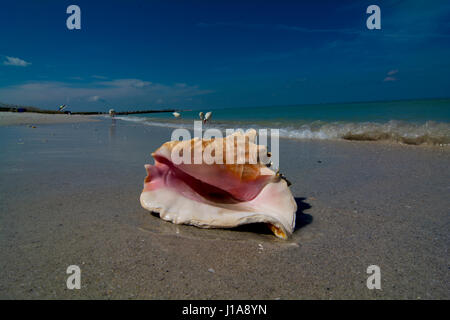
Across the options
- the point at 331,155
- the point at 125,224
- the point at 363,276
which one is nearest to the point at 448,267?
the point at 363,276

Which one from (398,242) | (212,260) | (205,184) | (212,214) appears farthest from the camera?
(205,184)

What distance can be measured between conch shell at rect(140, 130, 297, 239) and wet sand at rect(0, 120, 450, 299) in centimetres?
11

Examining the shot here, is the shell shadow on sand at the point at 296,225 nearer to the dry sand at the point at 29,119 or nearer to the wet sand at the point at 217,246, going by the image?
the wet sand at the point at 217,246

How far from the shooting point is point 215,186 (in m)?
2.10

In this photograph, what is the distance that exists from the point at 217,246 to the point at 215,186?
0.54m

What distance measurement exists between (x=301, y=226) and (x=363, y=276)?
628 millimetres

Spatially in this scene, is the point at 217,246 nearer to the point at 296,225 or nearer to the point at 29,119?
the point at 296,225

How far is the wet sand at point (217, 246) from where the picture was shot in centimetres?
125

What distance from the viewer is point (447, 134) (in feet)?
19.7

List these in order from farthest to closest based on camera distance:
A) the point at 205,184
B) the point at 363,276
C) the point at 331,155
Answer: the point at 331,155
the point at 205,184
the point at 363,276

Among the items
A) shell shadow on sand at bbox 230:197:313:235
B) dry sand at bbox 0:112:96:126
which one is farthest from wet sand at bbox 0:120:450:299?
dry sand at bbox 0:112:96:126

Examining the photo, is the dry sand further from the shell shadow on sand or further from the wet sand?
→ the shell shadow on sand

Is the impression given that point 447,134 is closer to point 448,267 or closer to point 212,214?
point 448,267
